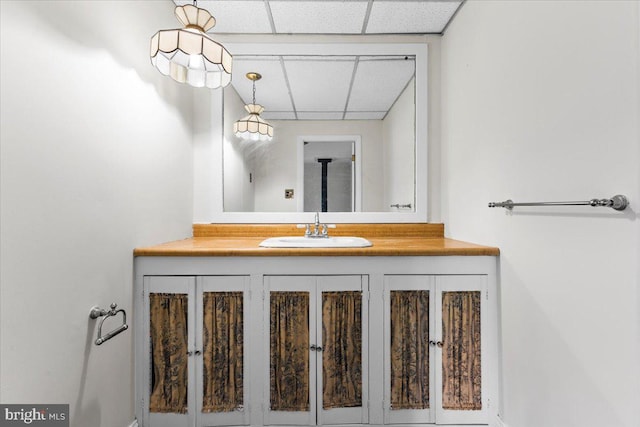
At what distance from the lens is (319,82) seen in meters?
2.24

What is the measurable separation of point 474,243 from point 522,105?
2.44 feet

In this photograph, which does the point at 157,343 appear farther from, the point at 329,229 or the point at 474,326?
the point at 474,326

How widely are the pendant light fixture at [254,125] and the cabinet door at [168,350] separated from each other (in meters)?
1.06

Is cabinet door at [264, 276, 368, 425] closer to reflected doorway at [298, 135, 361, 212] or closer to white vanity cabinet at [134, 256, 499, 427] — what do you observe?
white vanity cabinet at [134, 256, 499, 427]

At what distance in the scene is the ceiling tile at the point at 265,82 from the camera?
2.21 m

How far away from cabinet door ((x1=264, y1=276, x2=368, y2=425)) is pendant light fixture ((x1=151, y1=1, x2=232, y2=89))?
1053 mm

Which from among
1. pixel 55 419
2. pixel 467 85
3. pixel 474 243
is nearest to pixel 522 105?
pixel 467 85

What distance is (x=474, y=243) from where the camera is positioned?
5.92 ft

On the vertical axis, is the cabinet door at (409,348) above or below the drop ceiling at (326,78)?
below

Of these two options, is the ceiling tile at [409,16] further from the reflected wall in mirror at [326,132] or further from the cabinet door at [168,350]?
the cabinet door at [168,350]

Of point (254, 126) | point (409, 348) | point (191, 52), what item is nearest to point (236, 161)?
point (254, 126)

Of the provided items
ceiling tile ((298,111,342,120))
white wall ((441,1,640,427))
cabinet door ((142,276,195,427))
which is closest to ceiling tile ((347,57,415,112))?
ceiling tile ((298,111,342,120))

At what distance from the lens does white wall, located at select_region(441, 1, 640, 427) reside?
93 centimetres

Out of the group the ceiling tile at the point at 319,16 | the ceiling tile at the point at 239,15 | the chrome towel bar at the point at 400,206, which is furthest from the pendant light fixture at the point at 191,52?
the chrome towel bar at the point at 400,206
